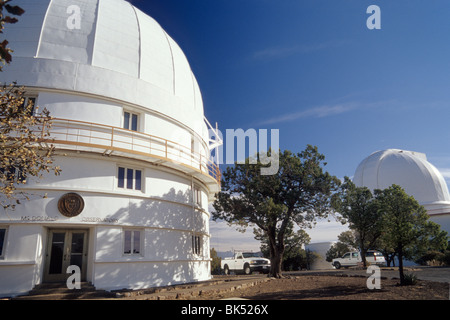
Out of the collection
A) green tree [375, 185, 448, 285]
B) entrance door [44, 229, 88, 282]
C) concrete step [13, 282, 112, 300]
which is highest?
green tree [375, 185, 448, 285]

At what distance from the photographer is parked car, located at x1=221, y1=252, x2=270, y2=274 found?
23500mm

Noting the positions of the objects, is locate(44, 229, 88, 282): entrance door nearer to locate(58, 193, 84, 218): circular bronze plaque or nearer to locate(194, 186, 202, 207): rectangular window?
locate(58, 193, 84, 218): circular bronze plaque

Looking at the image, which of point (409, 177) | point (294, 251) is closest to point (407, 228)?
point (294, 251)

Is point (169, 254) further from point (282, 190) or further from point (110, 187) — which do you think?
point (282, 190)

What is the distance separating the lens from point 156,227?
14469mm

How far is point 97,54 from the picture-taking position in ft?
49.2

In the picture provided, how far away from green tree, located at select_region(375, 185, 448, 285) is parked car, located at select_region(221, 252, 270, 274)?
1164 cm

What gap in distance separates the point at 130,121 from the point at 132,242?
5.59m

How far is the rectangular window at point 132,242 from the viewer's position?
44.8 ft

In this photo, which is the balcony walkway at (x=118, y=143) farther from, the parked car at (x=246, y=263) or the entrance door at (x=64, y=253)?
the parked car at (x=246, y=263)

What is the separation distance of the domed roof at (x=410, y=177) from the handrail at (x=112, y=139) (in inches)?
1213

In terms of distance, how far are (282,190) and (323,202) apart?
2.45m

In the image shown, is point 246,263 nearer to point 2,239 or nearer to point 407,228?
point 407,228

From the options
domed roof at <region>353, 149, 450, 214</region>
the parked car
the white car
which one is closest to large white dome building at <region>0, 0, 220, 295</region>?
the parked car
